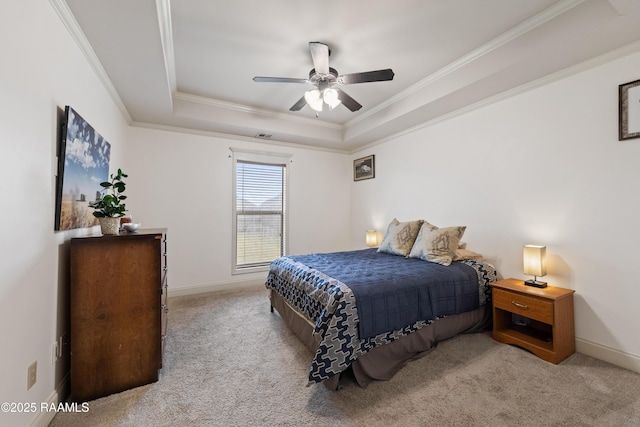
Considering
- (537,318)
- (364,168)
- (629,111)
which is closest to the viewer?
(629,111)

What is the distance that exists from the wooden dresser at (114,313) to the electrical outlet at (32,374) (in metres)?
0.27

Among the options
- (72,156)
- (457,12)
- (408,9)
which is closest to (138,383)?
(72,156)

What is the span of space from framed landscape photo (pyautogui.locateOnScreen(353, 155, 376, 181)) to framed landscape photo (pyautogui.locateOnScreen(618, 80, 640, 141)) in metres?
3.01

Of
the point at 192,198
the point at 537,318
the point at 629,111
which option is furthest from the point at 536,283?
the point at 192,198

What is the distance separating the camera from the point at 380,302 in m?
1.98

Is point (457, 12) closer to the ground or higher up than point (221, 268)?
higher up

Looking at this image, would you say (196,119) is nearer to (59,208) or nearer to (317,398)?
(59,208)

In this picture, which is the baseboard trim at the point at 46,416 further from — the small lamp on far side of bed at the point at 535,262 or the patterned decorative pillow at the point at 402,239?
the small lamp on far side of bed at the point at 535,262

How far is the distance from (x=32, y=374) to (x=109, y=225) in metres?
0.92

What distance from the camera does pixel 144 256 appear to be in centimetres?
188

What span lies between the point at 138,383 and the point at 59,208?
1305 millimetres

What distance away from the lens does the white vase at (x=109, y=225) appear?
1886mm

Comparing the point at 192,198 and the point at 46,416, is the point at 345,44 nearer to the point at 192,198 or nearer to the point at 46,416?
the point at 192,198

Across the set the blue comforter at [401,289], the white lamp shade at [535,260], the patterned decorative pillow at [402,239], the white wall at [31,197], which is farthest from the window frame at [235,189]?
the white lamp shade at [535,260]
